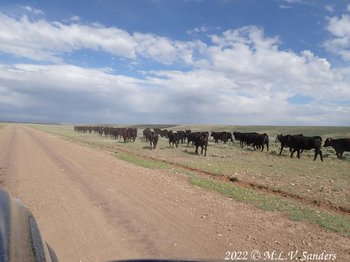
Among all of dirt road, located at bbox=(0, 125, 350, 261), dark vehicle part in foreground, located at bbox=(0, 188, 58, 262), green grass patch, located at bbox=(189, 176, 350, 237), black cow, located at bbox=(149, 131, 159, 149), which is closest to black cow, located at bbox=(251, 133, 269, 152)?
black cow, located at bbox=(149, 131, 159, 149)

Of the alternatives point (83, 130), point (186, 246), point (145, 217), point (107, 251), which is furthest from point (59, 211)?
point (83, 130)

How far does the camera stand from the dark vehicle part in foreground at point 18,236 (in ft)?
8.36

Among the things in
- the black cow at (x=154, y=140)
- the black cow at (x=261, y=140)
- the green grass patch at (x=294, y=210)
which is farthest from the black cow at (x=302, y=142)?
the green grass patch at (x=294, y=210)

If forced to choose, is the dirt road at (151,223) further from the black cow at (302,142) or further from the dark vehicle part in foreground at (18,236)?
the black cow at (302,142)

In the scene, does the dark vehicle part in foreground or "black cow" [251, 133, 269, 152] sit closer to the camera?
the dark vehicle part in foreground

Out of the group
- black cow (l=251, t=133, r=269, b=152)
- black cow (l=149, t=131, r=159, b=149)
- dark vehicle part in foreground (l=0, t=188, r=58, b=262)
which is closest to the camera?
dark vehicle part in foreground (l=0, t=188, r=58, b=262)

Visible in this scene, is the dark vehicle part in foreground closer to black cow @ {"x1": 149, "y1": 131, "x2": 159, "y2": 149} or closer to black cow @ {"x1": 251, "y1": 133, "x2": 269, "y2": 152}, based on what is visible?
black cow @ {"x1": 149, "y1": 131, "x2": 159, "y2": 149}

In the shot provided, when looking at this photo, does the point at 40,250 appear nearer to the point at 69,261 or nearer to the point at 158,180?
the point at 69,261

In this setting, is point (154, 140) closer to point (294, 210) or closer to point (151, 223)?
point (294, 210)

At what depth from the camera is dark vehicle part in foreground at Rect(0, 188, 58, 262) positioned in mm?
2547

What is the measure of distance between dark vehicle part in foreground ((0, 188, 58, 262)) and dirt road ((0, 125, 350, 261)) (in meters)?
2.88

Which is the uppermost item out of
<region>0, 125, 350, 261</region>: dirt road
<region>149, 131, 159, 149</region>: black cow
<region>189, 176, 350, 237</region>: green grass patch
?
<region>149, 131, 159, 149</region>: black cow

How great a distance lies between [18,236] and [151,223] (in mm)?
5460

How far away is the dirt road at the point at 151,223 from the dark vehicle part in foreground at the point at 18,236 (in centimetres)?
288
